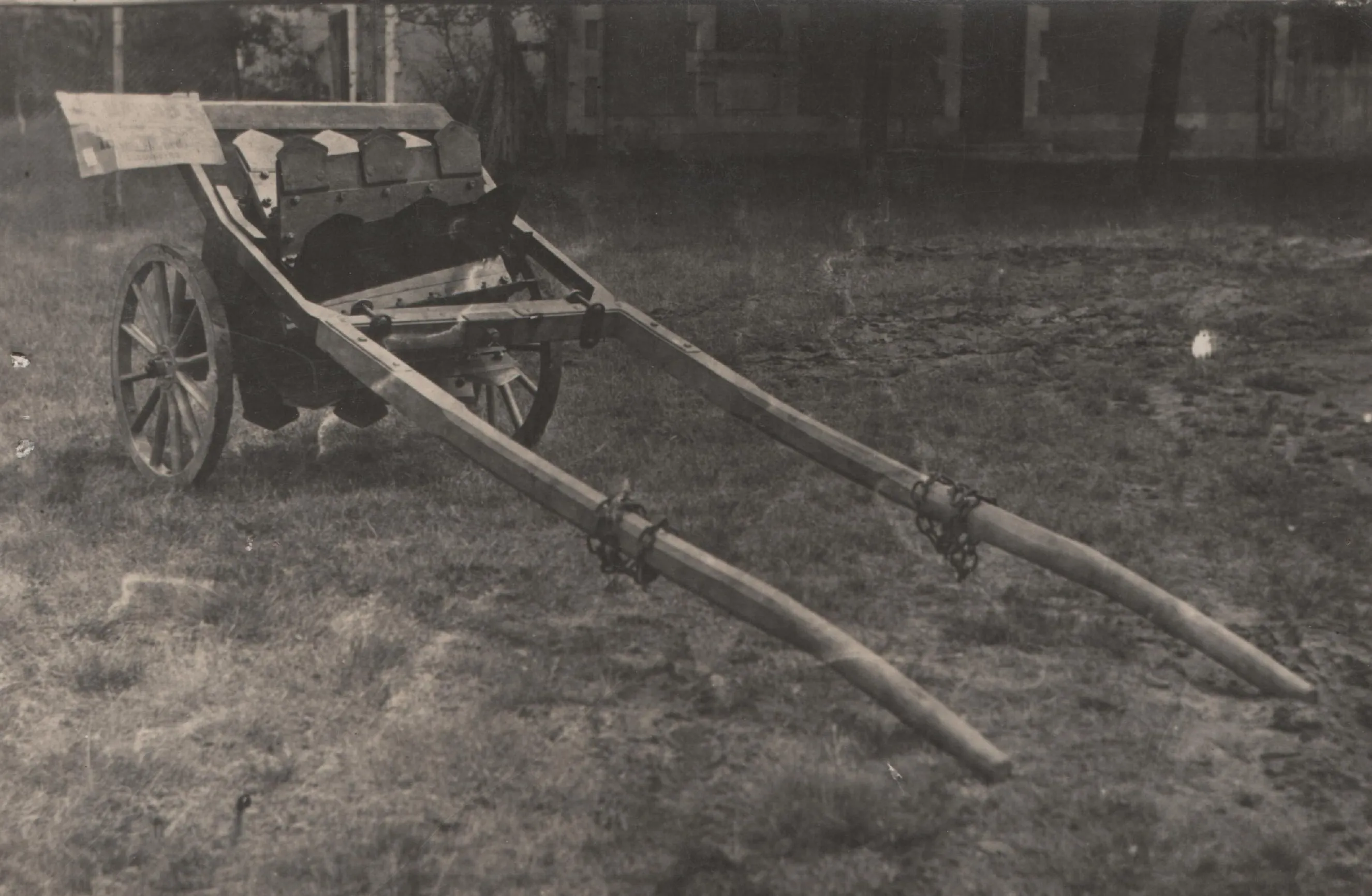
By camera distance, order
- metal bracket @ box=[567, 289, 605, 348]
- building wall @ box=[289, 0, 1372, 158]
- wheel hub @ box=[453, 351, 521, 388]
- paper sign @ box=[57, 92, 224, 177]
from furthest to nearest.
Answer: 1. wheel hub @ box=[453, 351, 521, 388]
2. building wall @ box=[289, 0, 1372, 158]
3. metal bracket @ box=[567, 289, 605, 348]
4. paper sign @ box=[57, 92, 224, 177]

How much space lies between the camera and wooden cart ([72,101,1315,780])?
3.56 metres

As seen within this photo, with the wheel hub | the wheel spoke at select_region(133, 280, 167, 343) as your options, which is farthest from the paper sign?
the wheel hub

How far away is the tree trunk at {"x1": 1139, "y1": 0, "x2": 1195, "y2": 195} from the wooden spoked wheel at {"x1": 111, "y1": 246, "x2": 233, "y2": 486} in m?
3.67

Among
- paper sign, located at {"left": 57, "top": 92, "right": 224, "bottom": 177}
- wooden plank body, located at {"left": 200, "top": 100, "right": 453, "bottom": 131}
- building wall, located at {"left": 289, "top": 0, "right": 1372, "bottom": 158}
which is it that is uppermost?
building wall, located at {"left": 289, "top": 0, "right": 1372, "bottom": 158}

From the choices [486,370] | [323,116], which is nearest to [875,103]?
[486,370]

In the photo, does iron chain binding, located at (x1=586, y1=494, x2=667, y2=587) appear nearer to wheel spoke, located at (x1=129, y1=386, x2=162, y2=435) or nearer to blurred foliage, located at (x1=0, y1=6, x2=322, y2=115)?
wheel spoke, located at (x1=129, y1=386, x2=162, y2=435)

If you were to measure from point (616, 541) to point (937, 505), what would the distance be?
2.90 ft

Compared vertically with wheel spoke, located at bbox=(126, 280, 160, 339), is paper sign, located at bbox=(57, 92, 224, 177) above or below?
above

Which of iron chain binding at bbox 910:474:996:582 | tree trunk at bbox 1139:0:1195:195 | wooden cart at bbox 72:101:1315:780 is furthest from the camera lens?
tree trunk at bbox 1139:0:1195:195

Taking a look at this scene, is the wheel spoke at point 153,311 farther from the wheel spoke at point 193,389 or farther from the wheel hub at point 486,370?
the wheel hub at point 486,370

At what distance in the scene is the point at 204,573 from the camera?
364 centimetres

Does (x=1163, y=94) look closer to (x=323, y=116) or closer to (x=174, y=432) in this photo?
(x=323, y=116)

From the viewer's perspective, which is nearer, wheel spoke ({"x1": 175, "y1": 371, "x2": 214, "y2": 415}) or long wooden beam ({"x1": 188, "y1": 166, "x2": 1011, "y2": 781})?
long wooden beam ({"x1": 188, "y1": 166, "x2": 1011, "y2": 781})

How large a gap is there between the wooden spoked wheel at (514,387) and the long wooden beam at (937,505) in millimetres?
617
